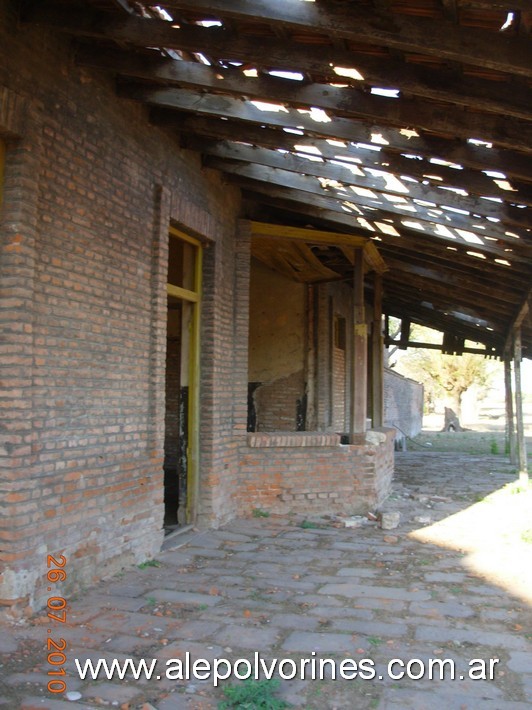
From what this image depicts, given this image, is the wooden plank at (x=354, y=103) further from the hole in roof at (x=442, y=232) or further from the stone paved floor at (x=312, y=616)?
the stone paved floor at (x=312, y=616)

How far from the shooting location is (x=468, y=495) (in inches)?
400

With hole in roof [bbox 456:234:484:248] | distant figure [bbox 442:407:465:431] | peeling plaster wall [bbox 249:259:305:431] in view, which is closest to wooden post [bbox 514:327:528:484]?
peeling plaster wall [bbox 249:259:305:431]

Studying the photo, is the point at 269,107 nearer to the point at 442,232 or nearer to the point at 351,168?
the point at 351,168

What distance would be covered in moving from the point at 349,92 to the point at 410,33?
109cm

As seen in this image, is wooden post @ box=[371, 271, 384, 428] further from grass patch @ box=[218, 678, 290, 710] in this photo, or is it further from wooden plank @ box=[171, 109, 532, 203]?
grass patch @ box=[218, 678, 290, 710]

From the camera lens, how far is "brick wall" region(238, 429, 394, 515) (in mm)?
7926

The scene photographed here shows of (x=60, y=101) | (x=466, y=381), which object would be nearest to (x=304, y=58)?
(x=60, y=101)

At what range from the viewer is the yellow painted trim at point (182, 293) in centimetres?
668

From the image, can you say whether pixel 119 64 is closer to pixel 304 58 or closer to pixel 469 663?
pixel 304 58

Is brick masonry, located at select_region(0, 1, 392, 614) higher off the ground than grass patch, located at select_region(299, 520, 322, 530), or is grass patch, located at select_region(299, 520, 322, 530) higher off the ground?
brick masonry, located at select_region(0, 1, 392, 614)

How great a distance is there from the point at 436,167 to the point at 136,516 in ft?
13.6

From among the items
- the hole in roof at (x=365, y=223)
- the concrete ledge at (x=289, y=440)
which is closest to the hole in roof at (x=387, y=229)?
the hole in roof at (x=365, y=223)

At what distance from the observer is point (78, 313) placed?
483cm

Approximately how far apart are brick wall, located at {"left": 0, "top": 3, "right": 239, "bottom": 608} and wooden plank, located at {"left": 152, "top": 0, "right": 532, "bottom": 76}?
1884 mm
